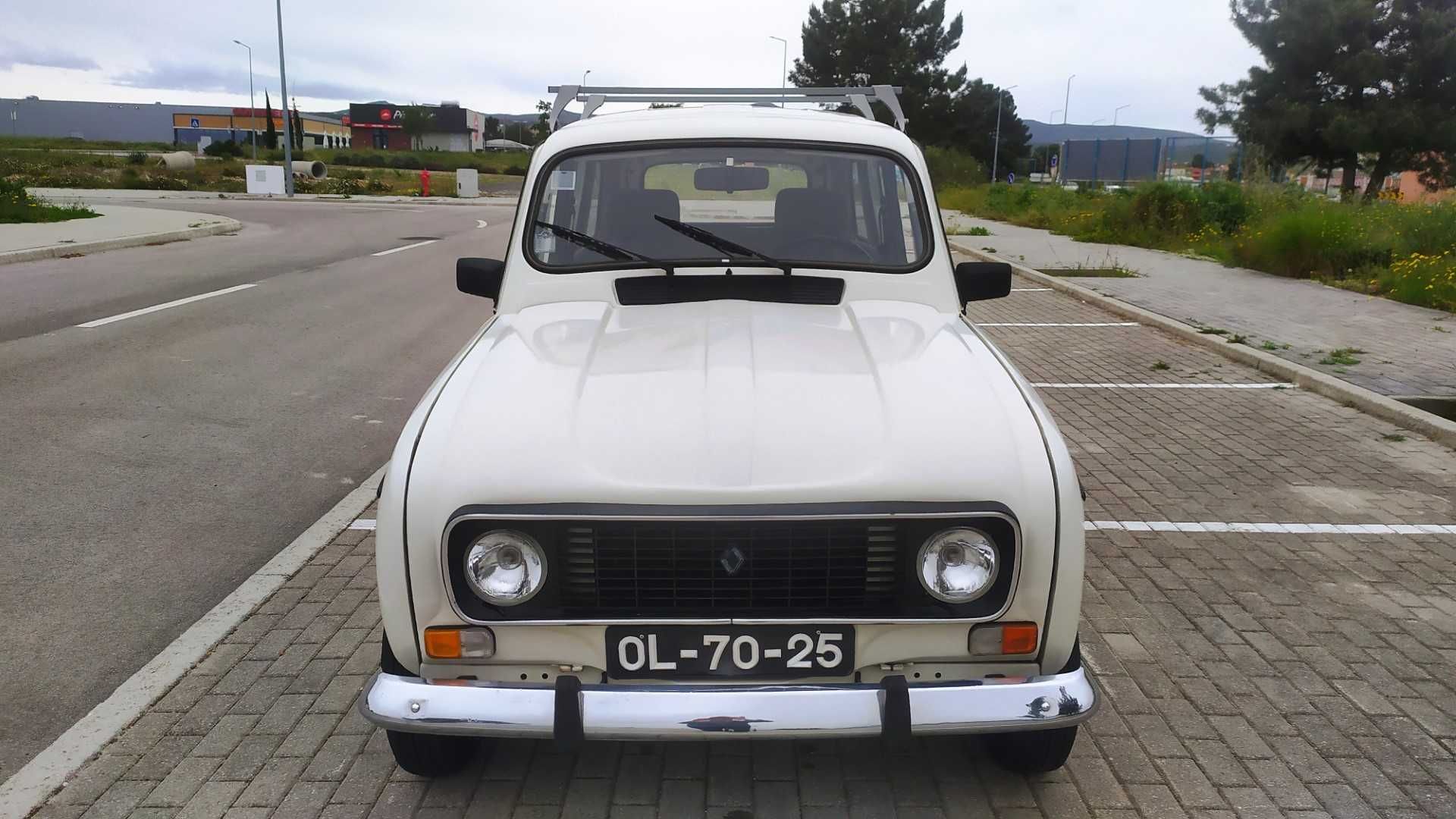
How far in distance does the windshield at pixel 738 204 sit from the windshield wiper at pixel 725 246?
0.02m

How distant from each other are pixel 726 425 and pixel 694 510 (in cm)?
27

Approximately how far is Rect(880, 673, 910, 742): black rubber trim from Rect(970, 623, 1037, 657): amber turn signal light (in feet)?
0.80

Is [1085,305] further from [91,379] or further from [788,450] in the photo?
[788,450]

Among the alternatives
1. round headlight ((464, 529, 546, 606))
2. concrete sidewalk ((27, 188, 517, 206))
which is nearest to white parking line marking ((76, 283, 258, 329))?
round headlight ((464, 529, 546, 606))

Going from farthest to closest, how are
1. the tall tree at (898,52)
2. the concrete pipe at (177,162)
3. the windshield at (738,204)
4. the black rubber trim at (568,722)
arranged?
the tall tree at (898,52) < the concrete pipe at (177,162) < the windshield at (738,204) < the black rubber trim at (568,722)

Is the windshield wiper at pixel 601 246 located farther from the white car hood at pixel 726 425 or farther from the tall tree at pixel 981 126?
the tall tree at pixel 981 126

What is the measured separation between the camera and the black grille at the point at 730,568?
8.70 ft

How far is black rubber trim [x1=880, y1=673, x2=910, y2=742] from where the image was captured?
2607 mm

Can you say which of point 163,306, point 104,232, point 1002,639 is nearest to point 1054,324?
point 163,306

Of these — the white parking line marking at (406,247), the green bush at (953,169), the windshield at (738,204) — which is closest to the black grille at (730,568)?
the windshield at (738,204)

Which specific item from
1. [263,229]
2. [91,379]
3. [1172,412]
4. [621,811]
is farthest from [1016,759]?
[263,229]

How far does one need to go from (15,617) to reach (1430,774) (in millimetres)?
4745

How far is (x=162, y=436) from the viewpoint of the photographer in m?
6.91

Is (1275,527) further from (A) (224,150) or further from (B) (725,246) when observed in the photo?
(A) (224,150)
